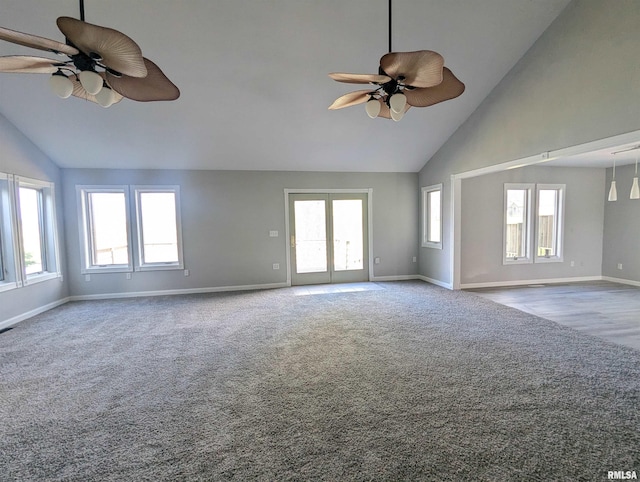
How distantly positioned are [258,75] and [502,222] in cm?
547

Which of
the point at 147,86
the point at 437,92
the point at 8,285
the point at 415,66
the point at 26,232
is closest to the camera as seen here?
the point at 415,66

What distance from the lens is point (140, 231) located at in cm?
609

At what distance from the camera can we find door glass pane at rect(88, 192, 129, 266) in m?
5.99

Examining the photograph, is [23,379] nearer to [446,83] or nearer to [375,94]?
[375,94]

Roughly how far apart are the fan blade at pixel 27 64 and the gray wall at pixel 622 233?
9.42 m

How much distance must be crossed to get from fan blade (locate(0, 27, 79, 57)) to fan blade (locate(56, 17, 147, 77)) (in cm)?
9

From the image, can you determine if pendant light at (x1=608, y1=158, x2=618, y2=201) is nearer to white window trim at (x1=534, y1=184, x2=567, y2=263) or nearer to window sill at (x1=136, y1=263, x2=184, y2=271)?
white window trim at (x1=534, y1=184, x2=567, y2=263)

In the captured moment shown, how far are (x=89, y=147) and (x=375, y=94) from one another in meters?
4.94

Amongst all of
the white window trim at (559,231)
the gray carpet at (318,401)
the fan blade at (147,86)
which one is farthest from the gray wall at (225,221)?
the fan blade at (147,86)

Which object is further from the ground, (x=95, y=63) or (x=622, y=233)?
(x=95, y=63)

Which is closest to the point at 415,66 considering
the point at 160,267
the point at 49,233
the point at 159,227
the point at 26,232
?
the point at 159,227

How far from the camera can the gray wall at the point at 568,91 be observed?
10.3ft

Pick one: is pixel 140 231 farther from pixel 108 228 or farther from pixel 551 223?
pixel 551 223

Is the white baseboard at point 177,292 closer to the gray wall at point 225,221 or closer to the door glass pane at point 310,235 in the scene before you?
the gray wall at point 225,221
